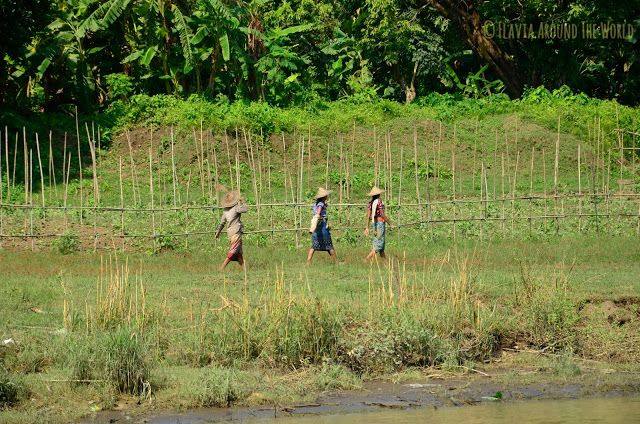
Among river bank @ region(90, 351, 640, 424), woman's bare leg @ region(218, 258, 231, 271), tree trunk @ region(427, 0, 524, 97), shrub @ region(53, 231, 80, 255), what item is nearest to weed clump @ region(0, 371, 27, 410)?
river bank @ region(90, 351, 640, 424)

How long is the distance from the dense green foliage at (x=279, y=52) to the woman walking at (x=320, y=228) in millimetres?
8040

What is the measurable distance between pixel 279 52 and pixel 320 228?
9.81 m

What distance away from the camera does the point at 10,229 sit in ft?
57.5

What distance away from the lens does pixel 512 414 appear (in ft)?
32.6

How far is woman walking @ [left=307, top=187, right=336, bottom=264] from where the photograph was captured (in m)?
15.3

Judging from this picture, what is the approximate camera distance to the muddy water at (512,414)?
9.66 meters

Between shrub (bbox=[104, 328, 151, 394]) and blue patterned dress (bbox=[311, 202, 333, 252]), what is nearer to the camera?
shrub (bbox=[104, 328, 151, 394])

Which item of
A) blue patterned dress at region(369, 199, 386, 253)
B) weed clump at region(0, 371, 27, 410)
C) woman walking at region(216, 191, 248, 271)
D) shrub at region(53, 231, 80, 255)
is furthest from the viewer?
shrub at region(53, 231, 80, 255)

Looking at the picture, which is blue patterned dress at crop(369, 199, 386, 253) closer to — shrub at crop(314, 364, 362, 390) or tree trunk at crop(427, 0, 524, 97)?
shrub at crop(314, 364, 362, 390)

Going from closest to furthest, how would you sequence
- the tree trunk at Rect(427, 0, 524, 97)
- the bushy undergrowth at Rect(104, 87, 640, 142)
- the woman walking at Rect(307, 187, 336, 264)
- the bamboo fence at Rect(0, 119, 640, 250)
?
the woman walking at Rect(307, 187, 336, 264) → the bamboo fence at Rect(0, 119, 640, 250) → the bushy undergrowth at Rect(104, 87, 640, 142) → the tree trunk at Rect(427, 0, 524, 97)

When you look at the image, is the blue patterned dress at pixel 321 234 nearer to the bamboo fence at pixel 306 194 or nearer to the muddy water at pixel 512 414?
the bamboo fence at pixel 306 194

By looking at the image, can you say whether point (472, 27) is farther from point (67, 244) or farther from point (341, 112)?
point (67, 244)

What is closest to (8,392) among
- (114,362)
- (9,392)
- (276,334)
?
(9,392)

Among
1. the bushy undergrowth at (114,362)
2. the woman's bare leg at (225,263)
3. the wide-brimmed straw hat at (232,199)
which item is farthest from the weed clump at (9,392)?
the wide-brimmed straw hat at (232,199)
